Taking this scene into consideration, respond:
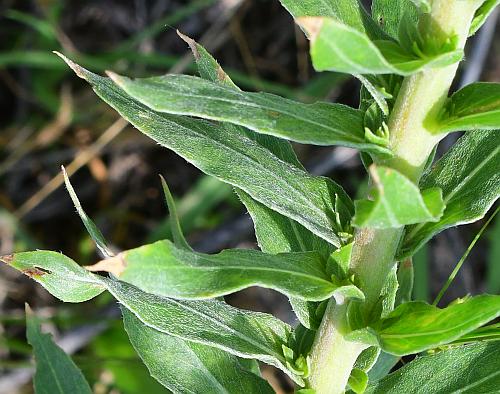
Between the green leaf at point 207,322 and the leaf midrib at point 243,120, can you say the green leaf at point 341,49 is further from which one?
the green leaf at point 207,322

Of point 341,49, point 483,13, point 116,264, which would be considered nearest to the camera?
point 341,49

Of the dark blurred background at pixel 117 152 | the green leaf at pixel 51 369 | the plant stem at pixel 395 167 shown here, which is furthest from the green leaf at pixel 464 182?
the dark blurred background at pixel 117 152

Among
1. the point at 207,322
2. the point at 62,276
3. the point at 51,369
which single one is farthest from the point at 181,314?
the point at 51,369

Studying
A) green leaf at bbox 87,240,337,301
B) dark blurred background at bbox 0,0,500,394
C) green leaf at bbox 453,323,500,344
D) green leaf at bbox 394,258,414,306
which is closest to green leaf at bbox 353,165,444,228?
green leaf at bbox 87,240,337,301

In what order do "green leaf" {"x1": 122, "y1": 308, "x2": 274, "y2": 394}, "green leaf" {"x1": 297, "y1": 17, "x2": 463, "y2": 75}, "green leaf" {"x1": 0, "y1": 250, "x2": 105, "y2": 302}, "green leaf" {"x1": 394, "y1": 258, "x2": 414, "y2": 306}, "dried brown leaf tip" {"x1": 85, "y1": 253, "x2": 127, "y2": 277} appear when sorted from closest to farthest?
1. "green leaf" {"x1": 297, "y1": 17, "x2": 463, "y2": 75}
2. "dried brown leaf tip" {"x1": 85, "y1": 253, "x2": 127, "y2": 277}
3. "green leaf" {"x1": 0, "y1": 250, "x2": 105, "y2": 302}
4. "green leaf" {"x1": 122, "y1": 308, "x2": 274, "y2": 394}
5. "green leaf" {"x1": 394, "y1": 258, "x2": 414, "y2": 306}

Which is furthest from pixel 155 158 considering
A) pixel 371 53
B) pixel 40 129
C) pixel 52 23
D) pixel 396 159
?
pixel 371 53

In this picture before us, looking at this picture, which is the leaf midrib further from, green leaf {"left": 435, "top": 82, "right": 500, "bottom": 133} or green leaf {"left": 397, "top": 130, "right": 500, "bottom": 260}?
green leaf {"left": 397, "top": 130, "right": 500, "bottom": 260}

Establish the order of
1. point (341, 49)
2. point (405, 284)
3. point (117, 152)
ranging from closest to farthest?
point (341, 49), point (405, 284), point (117, 152)

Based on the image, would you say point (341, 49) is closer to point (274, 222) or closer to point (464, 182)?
A: point (464, 182)
